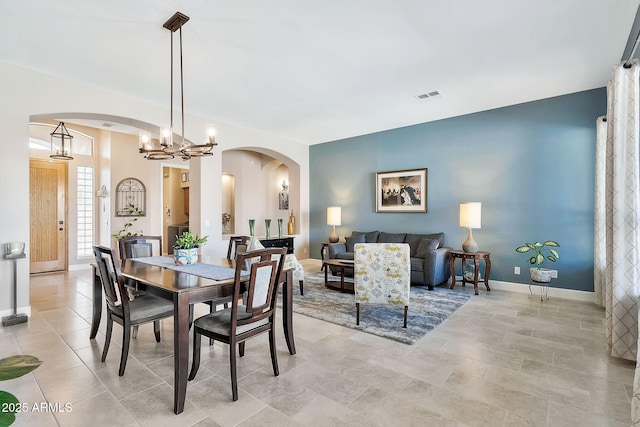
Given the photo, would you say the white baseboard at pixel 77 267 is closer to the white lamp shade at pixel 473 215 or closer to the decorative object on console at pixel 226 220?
the decorative object on console at pixel 226 220

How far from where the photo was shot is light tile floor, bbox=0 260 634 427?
6.27 ft

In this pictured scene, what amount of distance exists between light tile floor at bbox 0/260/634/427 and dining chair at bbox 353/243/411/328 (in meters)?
0.43

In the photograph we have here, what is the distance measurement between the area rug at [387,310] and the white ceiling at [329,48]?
2820mm

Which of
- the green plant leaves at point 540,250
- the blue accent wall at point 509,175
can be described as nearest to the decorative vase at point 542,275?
the green plant leaves at point 540,250

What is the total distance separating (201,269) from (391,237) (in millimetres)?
3891

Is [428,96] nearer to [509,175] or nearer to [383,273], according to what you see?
[509,175]

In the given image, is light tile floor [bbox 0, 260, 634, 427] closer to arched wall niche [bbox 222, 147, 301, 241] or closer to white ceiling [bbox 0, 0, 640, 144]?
white ceiling [bbox 0, 0, 640, 144]

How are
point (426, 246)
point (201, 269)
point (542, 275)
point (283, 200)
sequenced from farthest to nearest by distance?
point (283, 200) → point (426, 246) → point (542, 275) → point (201, 269)

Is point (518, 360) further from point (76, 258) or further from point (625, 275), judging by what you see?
point (76, 258)

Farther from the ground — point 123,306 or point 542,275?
point 123,306

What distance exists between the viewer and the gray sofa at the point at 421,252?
4.85 meters

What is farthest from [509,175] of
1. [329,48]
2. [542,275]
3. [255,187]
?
[255,187]

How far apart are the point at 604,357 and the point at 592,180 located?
267 cm

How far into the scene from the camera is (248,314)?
2.29 metres
